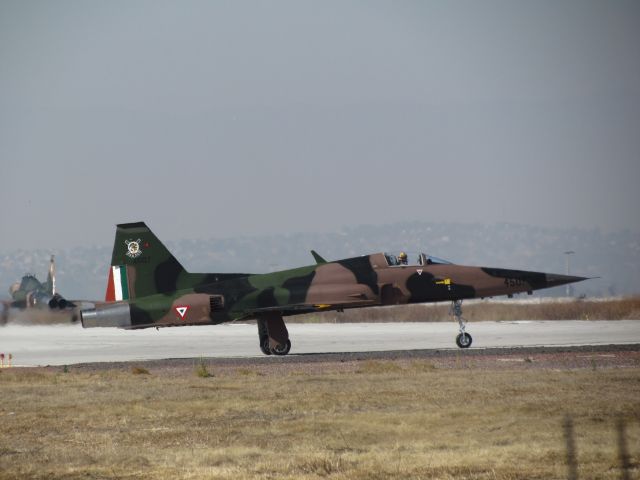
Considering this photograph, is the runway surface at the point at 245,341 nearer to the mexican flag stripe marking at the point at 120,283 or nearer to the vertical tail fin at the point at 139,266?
the mexican flag stripe marking at the point at 120,283

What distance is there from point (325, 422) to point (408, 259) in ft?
54.0

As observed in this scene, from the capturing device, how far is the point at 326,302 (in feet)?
106

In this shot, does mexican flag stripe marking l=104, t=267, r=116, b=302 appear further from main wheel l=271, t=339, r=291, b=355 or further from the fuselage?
main wheel l=271, t=339, r=291, b=355

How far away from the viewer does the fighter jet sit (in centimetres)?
3212

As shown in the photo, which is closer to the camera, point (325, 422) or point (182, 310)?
point (325, 422)

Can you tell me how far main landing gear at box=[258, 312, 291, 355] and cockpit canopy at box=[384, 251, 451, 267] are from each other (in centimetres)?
367

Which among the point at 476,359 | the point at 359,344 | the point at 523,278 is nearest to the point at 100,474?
the point at 476,359

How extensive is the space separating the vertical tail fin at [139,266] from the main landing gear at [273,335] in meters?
2.78

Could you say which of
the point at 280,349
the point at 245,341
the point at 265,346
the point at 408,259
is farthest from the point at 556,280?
the point at 245,341

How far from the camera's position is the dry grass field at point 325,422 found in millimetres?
12953

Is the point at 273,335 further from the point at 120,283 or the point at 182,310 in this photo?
the point at 120,283

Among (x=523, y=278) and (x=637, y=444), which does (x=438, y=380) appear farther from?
(x=523, y=278)

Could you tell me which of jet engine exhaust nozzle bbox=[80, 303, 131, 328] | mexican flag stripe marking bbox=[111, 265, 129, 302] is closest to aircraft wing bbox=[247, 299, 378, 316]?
jet engine exhaust nozzle bbox=[80, 303, 131, 328]

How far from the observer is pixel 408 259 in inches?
1294
